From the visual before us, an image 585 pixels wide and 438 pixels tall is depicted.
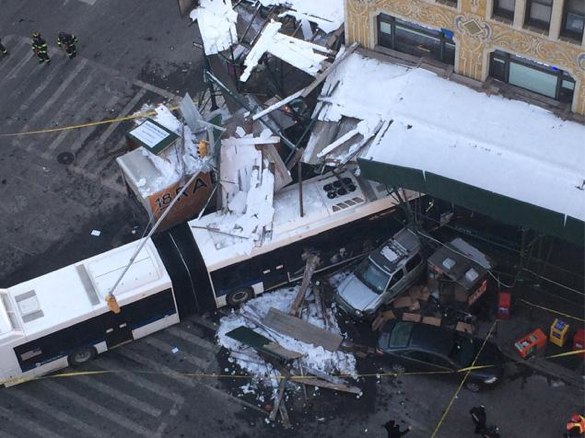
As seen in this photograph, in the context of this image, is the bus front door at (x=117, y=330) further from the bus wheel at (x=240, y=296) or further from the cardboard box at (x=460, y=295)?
the cardboard box at (x=460, y=295)

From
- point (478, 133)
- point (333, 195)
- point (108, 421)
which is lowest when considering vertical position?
point (108, 421)

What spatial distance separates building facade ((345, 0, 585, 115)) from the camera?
2823cm

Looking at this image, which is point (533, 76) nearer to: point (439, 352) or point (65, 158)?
point (439, 352)

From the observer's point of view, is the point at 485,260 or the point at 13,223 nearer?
the point at 485,260

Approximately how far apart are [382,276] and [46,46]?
18.1 m

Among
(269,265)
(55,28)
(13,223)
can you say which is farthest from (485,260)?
(55,28)

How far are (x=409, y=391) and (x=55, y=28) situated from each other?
2222 cm

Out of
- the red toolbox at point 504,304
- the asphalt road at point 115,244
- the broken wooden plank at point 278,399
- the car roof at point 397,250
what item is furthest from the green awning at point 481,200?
the broken wooden plank at point 278,399

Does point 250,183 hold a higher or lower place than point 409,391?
higher

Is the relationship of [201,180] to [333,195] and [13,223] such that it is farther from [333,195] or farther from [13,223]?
[13,223]

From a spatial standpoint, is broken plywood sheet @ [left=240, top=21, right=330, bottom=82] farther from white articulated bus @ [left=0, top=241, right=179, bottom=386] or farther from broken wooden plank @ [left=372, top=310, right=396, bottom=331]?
broken wooden plank @ [left=372, top=310, right=396, bottom=331]

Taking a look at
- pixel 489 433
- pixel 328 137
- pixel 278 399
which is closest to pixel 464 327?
pixel 489 433

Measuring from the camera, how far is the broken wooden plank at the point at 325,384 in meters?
30.0

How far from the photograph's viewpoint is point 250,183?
32094mm
